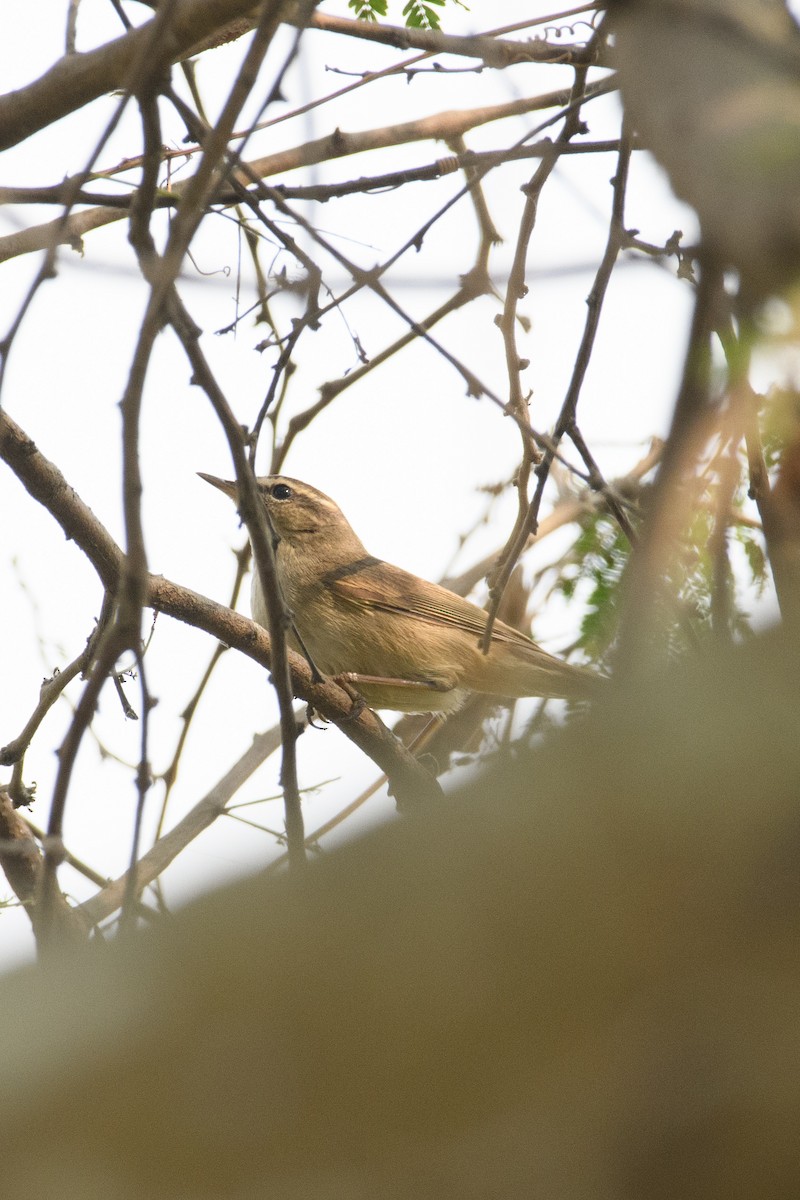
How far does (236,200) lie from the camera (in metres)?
4.31

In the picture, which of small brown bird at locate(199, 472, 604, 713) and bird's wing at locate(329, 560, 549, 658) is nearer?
small brown bird at locate(199, 472, 604, 713)

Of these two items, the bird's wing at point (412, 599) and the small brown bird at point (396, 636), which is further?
the bird's wing at point (412, 599)

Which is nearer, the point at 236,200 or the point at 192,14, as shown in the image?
the point at 192,14

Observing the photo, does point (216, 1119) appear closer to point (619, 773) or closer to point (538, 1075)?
point (538, 1075)

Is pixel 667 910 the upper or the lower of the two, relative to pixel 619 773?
lower

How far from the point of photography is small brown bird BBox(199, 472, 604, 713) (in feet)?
22.0

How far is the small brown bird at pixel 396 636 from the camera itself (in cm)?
671

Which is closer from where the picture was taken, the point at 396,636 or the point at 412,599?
the point at 396,636

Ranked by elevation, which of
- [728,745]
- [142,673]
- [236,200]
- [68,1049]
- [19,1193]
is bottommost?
[19,1193]

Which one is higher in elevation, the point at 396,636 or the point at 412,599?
the point at 412,599

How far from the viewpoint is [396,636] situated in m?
6.84

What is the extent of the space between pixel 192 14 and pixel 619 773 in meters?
2.77

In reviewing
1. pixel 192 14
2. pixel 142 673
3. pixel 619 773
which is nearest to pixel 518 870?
pixel 619 773

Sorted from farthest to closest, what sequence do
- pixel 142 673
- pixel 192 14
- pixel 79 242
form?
pixel 79 242, pixel 192 14, pixel 142 673
